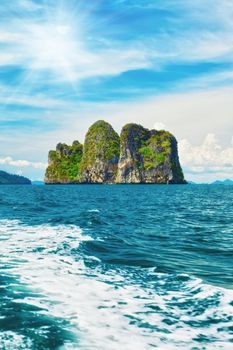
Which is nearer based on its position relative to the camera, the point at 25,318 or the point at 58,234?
the point at 25,318

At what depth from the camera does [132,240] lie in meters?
24.2

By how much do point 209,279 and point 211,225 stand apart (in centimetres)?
1965

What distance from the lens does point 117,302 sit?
458 inches

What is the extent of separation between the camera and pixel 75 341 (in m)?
8.50

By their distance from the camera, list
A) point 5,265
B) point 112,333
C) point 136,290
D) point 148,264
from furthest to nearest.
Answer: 1. point 148,264
2. point 5,265
3. point 136,290
4. point 112,333

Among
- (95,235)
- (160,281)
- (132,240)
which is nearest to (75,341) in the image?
(160,281)

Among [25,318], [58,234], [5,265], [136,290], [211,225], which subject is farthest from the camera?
[211,225]

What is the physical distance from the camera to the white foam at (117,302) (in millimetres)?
8781

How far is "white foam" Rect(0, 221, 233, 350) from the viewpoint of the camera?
8781mm

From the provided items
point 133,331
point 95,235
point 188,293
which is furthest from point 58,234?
point 133,331

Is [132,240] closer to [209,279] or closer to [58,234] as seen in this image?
[58,234]

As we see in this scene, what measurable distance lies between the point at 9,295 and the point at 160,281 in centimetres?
586

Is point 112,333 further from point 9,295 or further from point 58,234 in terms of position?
point 58,234

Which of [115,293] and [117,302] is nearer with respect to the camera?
[117,302]
